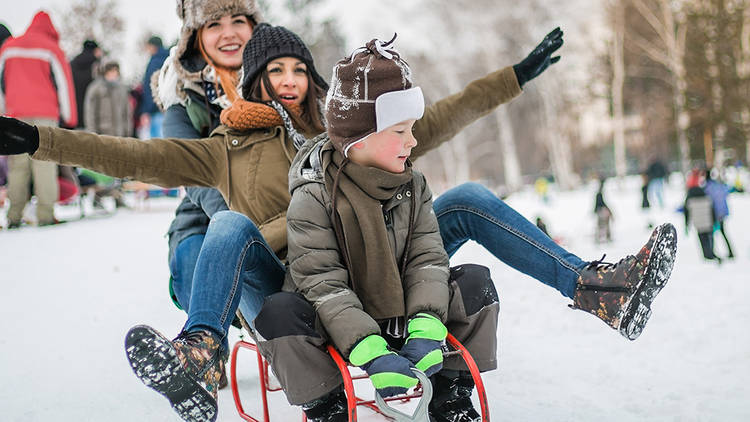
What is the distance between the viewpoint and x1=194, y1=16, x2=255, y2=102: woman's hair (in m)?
2.64

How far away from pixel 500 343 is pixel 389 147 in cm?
209

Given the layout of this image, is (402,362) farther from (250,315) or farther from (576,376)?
(576,376)

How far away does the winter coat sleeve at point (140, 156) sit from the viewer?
1.89 meters

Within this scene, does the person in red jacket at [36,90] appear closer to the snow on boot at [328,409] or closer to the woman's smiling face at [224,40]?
the woman's smiling face at [224,40]

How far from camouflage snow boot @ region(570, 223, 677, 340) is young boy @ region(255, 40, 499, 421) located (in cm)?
33

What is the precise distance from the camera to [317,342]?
65.2 inches

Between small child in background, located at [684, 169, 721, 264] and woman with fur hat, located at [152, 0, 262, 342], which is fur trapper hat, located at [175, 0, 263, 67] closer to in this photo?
woman with fur hat, located at [152, 0, 262, 342]

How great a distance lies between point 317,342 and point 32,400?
1.72 m

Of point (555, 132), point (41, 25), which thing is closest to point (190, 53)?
point (41, 25)

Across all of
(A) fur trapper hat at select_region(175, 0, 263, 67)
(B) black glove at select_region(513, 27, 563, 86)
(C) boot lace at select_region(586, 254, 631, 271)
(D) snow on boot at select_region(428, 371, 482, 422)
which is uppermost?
(A) fur trapper hat at select_region(175, 0, 263, 67)

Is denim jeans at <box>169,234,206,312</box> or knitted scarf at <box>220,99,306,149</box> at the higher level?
knitted scarf at <box>220,99,306,149</box>

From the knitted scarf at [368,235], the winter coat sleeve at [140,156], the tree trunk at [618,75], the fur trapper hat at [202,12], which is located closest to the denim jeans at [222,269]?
the knitted scarf at [368,235]

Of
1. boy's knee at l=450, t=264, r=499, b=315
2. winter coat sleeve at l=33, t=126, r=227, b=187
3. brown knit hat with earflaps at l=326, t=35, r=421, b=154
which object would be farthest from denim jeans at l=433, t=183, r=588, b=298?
winter coat sleeve at l=33, t=126, r=227, b=187

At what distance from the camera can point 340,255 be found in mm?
1806
